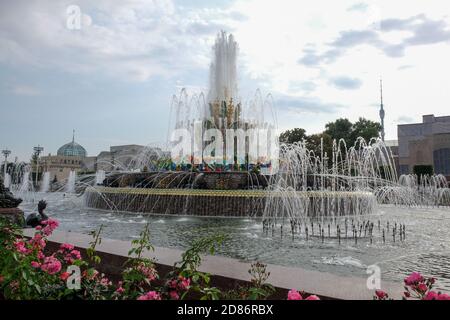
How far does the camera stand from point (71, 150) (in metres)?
134

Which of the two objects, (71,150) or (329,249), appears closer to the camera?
(329,249)

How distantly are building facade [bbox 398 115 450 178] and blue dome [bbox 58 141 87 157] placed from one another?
4192 inches

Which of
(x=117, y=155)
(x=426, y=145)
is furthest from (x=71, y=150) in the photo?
(x=426, y=145)

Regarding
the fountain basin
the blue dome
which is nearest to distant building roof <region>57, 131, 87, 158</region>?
the blue dome

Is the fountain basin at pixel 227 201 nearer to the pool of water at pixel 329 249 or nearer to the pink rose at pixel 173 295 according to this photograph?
the pool of water at pixel 329 249

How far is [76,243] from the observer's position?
22.3 feet

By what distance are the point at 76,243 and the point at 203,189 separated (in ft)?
45.6

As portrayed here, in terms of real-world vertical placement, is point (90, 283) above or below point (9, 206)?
below

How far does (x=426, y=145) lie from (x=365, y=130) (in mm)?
11592

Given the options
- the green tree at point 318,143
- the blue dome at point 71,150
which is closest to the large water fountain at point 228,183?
the green tree at point 318,143

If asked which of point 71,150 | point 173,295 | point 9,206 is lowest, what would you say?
point 173,295

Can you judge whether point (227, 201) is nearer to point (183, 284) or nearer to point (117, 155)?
point (183, 284)

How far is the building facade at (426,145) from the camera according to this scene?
69250 mm

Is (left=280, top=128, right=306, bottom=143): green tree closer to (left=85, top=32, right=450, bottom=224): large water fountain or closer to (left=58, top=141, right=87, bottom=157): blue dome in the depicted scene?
(left=85, top=32, right=450, bottom=224): large water fountain
